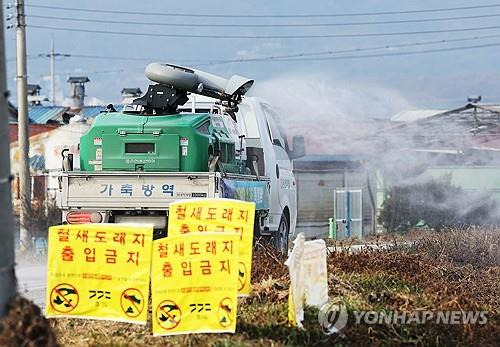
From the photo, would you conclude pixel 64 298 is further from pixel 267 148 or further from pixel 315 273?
pixel 267 148

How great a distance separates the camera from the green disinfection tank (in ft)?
47.2

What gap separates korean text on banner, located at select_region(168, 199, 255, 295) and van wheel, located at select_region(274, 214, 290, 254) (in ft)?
23.4

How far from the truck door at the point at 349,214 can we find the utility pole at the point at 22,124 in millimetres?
11473

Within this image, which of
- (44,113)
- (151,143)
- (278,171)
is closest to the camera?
(151,143)

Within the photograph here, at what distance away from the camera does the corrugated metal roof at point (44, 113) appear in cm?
5338

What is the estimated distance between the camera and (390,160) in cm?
3262

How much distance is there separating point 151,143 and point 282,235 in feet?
13.0

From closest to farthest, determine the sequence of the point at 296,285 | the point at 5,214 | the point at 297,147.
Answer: the point at 5,214, the point at 296,285, the point at 297,147

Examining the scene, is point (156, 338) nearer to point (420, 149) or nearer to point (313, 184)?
point (420, 149)

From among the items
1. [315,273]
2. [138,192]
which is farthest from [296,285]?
[138,192]

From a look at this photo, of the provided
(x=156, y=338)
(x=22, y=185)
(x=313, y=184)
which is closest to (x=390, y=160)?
(x=313, y=184)

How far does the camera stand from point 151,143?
14.5 meters

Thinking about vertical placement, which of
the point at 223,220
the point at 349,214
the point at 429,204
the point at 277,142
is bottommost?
the point at 349,214

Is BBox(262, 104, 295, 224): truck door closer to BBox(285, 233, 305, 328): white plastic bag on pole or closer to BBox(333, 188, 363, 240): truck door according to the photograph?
BBox(285, 233, 305, 328): white plastic bag on pole
